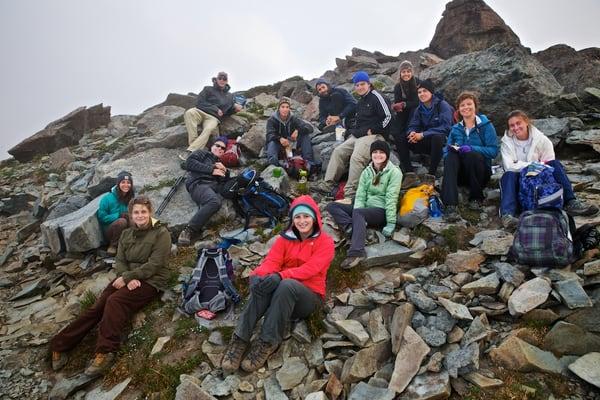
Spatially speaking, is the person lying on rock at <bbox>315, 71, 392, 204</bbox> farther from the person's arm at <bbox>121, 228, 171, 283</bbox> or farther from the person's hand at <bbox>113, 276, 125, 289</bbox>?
the person's hand at <bbox>113, 276, 125, 289</bbox>

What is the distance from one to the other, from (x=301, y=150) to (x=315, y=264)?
287 inches

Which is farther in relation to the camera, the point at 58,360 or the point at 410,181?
the point at 410,181

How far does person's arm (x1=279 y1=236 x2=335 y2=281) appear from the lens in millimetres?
5461

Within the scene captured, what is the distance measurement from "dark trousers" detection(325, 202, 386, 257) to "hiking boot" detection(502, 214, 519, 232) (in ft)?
7.73

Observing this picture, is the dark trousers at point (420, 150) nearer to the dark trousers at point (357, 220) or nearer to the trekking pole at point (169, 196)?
the dark trousers at point (357, 220)

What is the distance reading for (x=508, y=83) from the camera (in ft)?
37.7

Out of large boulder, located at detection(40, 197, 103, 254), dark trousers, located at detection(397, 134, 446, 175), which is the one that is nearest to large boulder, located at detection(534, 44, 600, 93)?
dark trousers, located at detection(397, 134, 446, 175)

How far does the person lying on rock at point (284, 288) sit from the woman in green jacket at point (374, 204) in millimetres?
1419

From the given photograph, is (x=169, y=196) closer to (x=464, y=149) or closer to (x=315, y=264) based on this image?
(x=315, y=264)

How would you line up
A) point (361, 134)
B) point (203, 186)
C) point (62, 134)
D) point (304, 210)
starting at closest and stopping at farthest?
point (304, 210), point (203, 186), point (361, 134), point (62, 134)

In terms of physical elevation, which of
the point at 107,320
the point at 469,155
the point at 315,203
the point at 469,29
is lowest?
the point at 107,320

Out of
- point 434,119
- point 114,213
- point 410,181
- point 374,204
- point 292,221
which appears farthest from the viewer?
point 434,119

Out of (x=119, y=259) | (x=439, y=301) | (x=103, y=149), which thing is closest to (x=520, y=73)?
(x=439, y=301)

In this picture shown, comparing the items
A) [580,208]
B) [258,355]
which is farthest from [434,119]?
[258,355]
